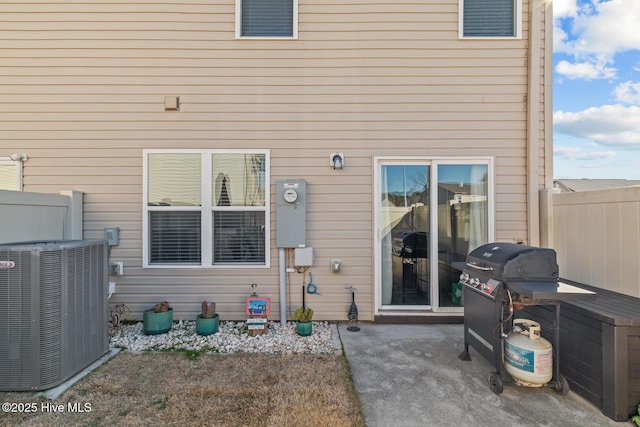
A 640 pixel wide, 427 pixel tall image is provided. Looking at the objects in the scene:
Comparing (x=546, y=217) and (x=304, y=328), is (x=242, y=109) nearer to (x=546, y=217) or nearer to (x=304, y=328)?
(x=304, y=328)

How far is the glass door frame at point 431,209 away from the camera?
14.1 ft

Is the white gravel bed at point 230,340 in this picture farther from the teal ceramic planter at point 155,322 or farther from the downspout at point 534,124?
the downspout at point 534,124

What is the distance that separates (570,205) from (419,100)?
2.11 meters

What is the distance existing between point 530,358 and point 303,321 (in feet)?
7.29

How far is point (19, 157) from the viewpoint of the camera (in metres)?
4.23

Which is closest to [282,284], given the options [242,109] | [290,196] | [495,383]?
[290,196]

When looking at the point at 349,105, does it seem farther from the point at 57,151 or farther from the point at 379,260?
the point at 57,151

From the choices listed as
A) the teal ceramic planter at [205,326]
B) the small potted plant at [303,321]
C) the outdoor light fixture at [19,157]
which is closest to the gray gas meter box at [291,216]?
the small potted plant at [303,321]

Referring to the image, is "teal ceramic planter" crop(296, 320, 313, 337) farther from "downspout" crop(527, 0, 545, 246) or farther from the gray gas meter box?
"downspout" crop(527, 0, 545, 246)

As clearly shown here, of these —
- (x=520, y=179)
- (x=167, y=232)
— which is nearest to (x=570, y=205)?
(x=520, y=179)

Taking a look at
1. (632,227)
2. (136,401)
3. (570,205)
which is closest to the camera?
(136,401)

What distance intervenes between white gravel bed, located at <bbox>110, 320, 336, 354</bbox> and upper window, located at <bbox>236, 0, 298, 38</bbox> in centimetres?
367

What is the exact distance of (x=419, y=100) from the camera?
431 centimetres

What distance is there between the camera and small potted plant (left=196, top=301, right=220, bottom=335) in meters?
3.88
